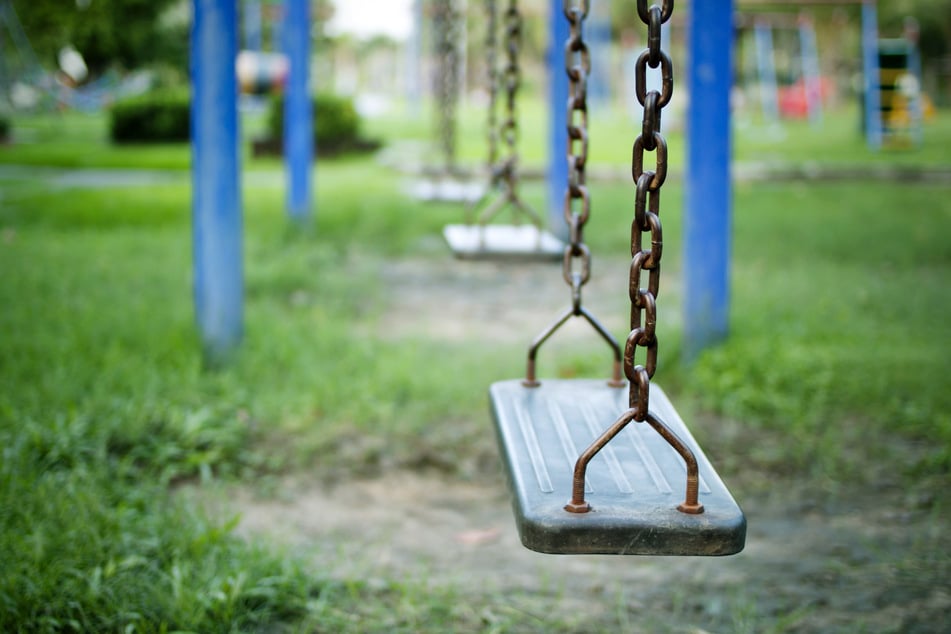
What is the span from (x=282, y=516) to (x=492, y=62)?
1419 millimetres

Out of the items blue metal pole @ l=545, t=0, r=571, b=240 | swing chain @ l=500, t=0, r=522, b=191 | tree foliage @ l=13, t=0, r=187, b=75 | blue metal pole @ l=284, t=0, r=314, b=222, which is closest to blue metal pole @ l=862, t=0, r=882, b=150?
blue metal pole @ l=545, t=0, r=571, b=240

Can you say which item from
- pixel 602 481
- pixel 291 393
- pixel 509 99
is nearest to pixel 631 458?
pixel 602 481

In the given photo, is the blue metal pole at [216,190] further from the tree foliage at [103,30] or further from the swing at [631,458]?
the tree foliage at [103,30]

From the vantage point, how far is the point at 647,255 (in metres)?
1.38

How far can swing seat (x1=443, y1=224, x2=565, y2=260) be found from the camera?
10.2ft

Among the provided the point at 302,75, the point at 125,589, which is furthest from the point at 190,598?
the point at 302,75

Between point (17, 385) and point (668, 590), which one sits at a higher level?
point (17, 385)

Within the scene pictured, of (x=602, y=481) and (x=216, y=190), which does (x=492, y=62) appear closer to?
(x=216, y=190)

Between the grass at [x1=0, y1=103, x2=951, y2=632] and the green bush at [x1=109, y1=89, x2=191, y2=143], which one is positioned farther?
the green bush at [x1=109, y1=89, x2=191, y2=143]

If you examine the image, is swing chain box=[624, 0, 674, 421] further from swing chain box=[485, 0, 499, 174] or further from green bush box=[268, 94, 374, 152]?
green bush box=[268, 94, 374, 152]

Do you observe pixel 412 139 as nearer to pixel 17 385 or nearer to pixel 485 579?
pixel 17 385

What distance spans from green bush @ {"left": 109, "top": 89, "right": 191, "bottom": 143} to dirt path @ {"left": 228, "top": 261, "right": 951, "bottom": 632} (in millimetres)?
13060

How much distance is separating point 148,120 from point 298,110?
858 cm

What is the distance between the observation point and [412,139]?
49.3ft
